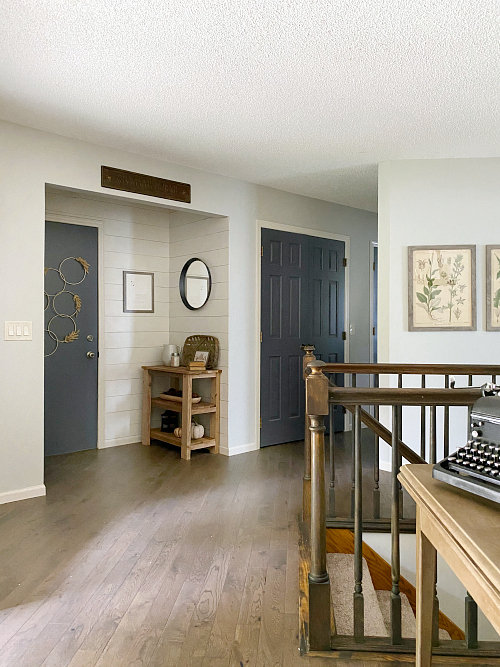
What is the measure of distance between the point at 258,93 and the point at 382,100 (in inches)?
29.5

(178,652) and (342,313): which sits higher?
(342,313)

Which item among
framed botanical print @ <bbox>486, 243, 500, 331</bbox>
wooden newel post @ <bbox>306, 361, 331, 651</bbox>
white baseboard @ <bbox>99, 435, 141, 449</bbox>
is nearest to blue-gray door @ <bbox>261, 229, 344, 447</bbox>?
white baseboard @ <bbox>99, 435, 141, 449</bbox>

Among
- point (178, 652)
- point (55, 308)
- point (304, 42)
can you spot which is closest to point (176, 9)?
point (304, 42)

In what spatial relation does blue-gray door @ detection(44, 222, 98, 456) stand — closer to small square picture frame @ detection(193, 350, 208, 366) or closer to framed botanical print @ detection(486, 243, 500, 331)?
small square picture frame @ detection(193, 350, 208, 366)

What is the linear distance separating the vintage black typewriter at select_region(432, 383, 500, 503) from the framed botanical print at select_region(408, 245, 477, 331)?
10.6 ft

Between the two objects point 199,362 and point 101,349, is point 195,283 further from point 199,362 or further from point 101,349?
point 101,349

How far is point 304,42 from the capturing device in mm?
2408

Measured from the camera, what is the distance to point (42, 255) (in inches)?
142

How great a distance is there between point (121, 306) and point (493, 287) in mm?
3370

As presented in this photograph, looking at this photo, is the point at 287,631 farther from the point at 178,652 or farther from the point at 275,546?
the point at 275,546

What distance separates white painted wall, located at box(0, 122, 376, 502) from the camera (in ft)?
11.3

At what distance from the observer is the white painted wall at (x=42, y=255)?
346 centimetres

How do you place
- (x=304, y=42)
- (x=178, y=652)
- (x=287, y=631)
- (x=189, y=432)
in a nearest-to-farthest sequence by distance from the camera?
(x=178, y=652) → (x=287, y=631) → (x=304, y=42) → (x=189, y=432)

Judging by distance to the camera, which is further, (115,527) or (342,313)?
(342,313)
